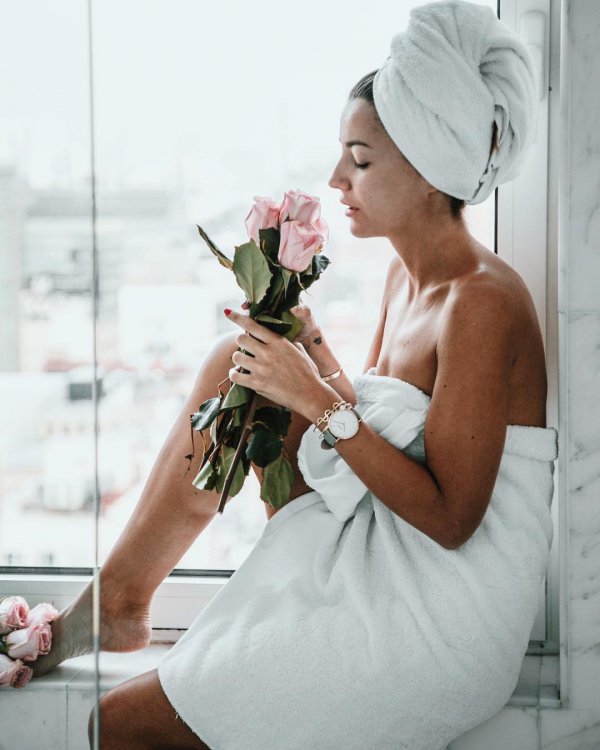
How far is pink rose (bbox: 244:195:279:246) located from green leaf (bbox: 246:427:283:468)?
26 centimetres

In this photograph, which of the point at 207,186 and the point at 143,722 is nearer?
the point at 143,722

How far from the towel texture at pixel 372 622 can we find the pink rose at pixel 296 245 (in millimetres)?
227

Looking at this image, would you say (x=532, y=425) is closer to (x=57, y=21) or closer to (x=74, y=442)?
(x=74, y=442)

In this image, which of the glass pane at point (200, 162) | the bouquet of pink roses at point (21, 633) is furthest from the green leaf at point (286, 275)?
the bouquet of pink roses at point (21, 633)

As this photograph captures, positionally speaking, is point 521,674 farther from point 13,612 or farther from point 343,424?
point 13,612

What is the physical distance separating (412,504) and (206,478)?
0.29 meters

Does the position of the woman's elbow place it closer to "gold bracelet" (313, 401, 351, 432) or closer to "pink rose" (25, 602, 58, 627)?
"gold bracelet" (313, 401, 351, 432)

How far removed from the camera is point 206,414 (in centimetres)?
128

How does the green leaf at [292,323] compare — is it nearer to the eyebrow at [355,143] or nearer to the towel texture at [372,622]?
the towel texture at [372,622]

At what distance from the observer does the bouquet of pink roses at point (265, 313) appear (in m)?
1.19

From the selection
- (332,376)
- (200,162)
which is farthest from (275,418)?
(200,162)

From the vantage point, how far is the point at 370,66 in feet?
4.98

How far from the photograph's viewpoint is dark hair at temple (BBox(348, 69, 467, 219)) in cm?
130

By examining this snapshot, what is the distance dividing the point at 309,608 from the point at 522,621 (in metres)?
0.29
